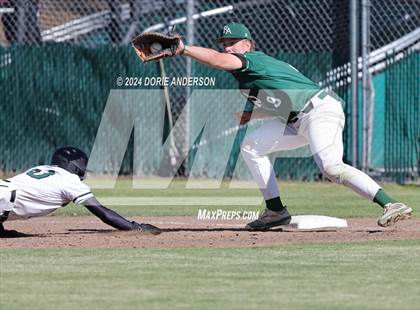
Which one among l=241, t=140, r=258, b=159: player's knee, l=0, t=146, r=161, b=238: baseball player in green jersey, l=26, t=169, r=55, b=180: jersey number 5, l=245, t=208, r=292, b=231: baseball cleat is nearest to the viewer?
l=0, t=146, r=161, b=238: baseball player in green jersey

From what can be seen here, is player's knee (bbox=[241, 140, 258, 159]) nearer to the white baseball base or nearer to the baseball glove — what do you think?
the white baseball base

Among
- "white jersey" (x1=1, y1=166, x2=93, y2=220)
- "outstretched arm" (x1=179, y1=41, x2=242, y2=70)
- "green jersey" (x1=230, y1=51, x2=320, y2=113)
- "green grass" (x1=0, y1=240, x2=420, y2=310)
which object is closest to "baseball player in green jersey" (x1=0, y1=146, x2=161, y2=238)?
"white jersey" (x1=1, y1=166, x2=93, y2=220)

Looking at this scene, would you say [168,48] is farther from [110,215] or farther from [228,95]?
[228,95]

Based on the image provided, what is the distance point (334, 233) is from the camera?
10.2 meters

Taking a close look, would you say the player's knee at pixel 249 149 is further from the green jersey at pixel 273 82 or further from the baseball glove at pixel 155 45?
the baseball glove at pixel 155 45

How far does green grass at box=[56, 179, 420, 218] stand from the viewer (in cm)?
1309

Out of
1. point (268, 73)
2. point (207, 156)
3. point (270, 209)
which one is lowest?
point (207, 156)

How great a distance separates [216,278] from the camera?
23.2 ft

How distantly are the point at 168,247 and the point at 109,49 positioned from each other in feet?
31.7

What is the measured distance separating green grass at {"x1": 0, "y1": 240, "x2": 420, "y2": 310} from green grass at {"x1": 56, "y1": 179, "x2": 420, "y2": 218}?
163 inches

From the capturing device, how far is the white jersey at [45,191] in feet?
31.4

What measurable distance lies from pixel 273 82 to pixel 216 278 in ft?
11.2

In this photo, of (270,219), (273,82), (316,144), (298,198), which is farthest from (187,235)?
(298,198)

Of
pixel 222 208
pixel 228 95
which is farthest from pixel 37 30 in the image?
pixel 222 208
